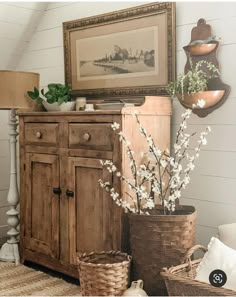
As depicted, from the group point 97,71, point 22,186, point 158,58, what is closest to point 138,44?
point 158,58

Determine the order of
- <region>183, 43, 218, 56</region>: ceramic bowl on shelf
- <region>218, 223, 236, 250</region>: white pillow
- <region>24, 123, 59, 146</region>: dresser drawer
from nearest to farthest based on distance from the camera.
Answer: <region>218, 223, 236, 250</region>: white pillow
<region>183, 43, 218, 56</region>: ceramic bowl on shelf
<region>24, 123, 59, 146</region>: dresser drawer

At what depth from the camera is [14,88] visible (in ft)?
11.1

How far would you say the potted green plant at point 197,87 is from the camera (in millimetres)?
2789

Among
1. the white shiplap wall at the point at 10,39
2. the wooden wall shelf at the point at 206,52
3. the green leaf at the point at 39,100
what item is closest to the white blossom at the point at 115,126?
the wooden wall shelf at the point at 206,52

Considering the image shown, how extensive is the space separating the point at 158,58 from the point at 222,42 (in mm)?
460

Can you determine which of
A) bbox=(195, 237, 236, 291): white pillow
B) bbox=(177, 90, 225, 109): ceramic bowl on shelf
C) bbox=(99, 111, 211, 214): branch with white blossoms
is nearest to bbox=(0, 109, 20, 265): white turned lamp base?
bbox=(99, 111, 211, 214): branch with white blossoms

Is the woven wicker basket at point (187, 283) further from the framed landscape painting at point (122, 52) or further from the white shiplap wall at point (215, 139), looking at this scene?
the framed landscape painting at point (122, 52)

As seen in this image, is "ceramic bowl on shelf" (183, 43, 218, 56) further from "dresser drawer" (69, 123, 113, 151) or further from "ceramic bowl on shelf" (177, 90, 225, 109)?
"dresser drawer" (69, 123, 113, 151)

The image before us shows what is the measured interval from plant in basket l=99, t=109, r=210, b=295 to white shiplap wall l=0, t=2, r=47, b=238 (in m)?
1.49

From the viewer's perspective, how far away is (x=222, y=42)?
9.38 ft

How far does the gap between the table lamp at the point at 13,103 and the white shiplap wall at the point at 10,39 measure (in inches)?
21.1

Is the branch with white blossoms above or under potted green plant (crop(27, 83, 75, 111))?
under

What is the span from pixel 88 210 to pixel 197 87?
1.00 metres

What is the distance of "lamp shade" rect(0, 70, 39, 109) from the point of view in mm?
3357
